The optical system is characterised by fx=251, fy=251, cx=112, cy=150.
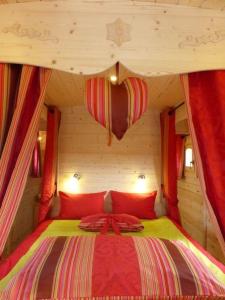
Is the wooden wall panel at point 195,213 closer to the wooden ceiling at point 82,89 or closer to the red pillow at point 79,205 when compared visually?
the wooden ceiling at point 82,89

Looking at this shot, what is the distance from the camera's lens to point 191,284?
1308 millimetres

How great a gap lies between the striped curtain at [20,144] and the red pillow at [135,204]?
6.91 feet

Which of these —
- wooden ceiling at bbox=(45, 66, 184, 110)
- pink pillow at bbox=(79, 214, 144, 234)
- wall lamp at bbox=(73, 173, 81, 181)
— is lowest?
pink pillow at bbox=(79, 214, 144, 234)

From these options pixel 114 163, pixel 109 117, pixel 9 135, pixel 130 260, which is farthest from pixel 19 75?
pixel 114 163

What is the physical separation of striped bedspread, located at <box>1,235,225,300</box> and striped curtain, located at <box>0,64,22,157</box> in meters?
0.71

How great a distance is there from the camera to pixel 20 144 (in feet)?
4.30

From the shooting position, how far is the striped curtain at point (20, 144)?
123cm

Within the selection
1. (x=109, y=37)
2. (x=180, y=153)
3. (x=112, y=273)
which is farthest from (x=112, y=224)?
(x=109, y=37)

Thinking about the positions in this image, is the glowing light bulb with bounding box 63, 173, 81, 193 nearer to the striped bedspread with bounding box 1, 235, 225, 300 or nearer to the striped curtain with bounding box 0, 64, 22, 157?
the striped bedspread with bounding box 1, 235, 225, 300

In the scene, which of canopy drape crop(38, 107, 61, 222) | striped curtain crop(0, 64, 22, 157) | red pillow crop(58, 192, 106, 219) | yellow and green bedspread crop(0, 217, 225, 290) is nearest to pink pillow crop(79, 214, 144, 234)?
yellow and green bedspread crop(0, 217, 225, 290)

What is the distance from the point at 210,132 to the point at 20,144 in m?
1.00

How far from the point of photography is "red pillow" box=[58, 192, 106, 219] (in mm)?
3150

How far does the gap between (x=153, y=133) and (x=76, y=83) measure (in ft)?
Result: 4.92

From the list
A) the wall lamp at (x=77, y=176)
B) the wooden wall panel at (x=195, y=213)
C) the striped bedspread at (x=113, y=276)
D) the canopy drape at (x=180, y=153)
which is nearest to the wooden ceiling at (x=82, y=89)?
the canopy drape at (x=180, y=153)
